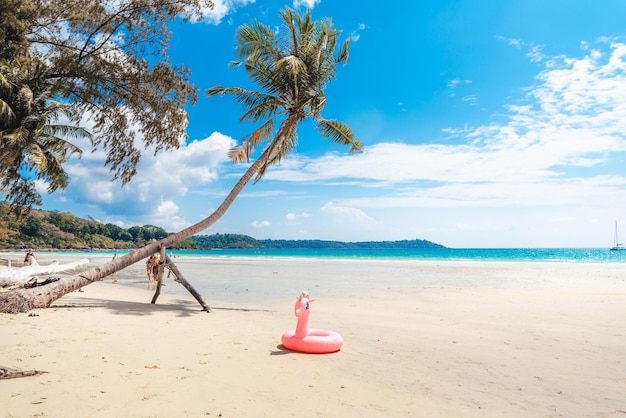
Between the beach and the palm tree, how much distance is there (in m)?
6.18

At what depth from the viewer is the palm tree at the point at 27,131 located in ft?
35.9

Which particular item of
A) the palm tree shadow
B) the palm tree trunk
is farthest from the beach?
the palm tree trunk

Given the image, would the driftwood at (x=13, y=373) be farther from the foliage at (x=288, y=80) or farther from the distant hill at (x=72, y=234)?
the distant hill at (x=72, y=234)

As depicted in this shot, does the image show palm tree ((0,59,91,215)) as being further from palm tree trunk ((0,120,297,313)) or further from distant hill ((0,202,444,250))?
distant hill ((0,202,444,250))

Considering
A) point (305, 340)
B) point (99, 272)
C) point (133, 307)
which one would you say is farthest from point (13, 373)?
point (133, 307)

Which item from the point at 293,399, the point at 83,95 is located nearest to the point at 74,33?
the point at 83,95

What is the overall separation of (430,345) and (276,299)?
7.89 metres

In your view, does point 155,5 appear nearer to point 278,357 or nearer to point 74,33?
point 74,33

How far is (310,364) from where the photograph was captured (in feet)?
20.3

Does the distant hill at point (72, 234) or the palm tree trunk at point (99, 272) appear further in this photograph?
the distant hill at point (72, 234)

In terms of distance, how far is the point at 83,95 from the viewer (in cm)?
1119

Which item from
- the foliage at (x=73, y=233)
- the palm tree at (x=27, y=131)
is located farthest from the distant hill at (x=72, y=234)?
the palm tree at (x=27, y=131)

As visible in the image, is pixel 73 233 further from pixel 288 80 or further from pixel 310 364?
pixel 310 364

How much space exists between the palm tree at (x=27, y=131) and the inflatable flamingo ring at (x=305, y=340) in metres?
9.28
